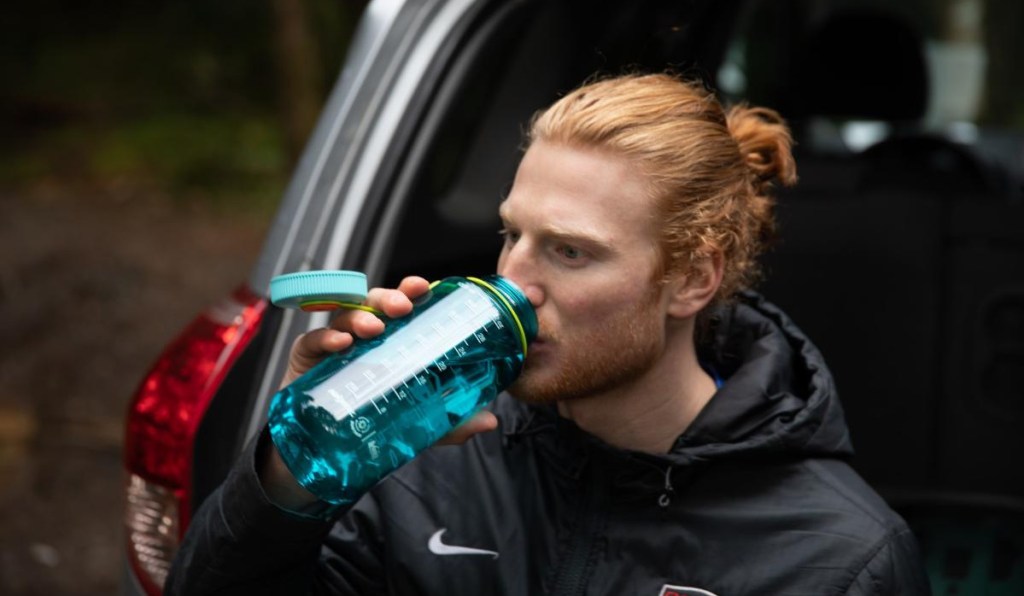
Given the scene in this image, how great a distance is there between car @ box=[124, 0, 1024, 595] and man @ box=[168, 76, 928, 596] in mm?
436

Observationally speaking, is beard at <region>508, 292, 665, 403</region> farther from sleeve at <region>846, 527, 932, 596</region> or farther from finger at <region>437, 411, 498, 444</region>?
sleeve at <region>846, 527, 932, 596</region>

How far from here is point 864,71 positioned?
3842mm

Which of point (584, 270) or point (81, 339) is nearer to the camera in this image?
point (584, 270)

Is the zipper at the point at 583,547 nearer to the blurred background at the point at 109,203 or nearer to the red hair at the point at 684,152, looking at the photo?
the red hair at the point at 684,152

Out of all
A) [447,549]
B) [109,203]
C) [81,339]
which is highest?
[447,549]

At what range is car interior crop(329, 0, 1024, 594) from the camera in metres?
2.84

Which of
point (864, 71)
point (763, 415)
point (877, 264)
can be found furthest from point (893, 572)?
point (864, 71)

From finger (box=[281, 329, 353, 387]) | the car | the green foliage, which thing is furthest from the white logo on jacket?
the green foliage

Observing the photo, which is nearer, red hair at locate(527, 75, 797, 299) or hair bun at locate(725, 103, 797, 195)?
red hair at locate(527, 75, 797, 299)

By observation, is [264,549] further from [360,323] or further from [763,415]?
[763,415]

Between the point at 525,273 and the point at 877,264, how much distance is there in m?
1.64

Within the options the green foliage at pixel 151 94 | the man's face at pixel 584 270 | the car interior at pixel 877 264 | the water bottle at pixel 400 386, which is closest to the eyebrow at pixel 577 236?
the man's face at pixel 584 270

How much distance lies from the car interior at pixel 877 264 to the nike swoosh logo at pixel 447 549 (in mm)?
815

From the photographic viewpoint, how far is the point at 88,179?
9273mm
